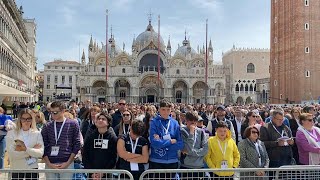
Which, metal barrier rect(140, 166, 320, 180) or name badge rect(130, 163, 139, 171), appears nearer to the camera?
metal barrier rect(140, 166, 320, 180)

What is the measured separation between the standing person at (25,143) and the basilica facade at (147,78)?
57049mm

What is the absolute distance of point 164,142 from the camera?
19.9 ft

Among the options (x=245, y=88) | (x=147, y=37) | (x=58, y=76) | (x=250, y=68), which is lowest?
(x=245, y=88)

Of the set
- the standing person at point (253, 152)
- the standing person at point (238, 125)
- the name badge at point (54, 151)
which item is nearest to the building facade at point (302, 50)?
the standing person at point (238, 125)

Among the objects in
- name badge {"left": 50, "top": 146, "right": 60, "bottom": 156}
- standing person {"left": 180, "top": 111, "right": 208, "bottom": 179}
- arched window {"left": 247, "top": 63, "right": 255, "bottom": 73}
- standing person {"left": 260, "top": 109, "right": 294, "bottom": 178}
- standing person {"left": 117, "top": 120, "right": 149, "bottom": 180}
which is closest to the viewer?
Answer: standing person {"left": 117, "top": 120, "right": 149, "bottom": 180}

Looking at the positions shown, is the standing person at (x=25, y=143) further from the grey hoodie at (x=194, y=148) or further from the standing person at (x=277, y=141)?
the standing person at (x=277, y=141)

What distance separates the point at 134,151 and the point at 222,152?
151 centimetres

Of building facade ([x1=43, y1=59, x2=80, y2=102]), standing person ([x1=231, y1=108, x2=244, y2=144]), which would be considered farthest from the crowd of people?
building facade ([x1=43, y1=59, x2=80, y2=102])

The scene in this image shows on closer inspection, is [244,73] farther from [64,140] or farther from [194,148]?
[64,140]

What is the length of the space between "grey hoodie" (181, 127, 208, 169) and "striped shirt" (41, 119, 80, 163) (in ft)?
5.95

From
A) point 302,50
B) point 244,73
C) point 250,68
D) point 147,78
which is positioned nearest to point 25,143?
point 302,50

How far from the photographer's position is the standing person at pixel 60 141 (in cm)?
605

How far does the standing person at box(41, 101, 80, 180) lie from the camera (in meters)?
6.05

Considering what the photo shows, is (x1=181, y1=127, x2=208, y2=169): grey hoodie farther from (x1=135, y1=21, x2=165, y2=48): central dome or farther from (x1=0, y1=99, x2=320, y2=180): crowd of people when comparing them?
(x1=135, y1=21, x2=165, y2=48): central dome
